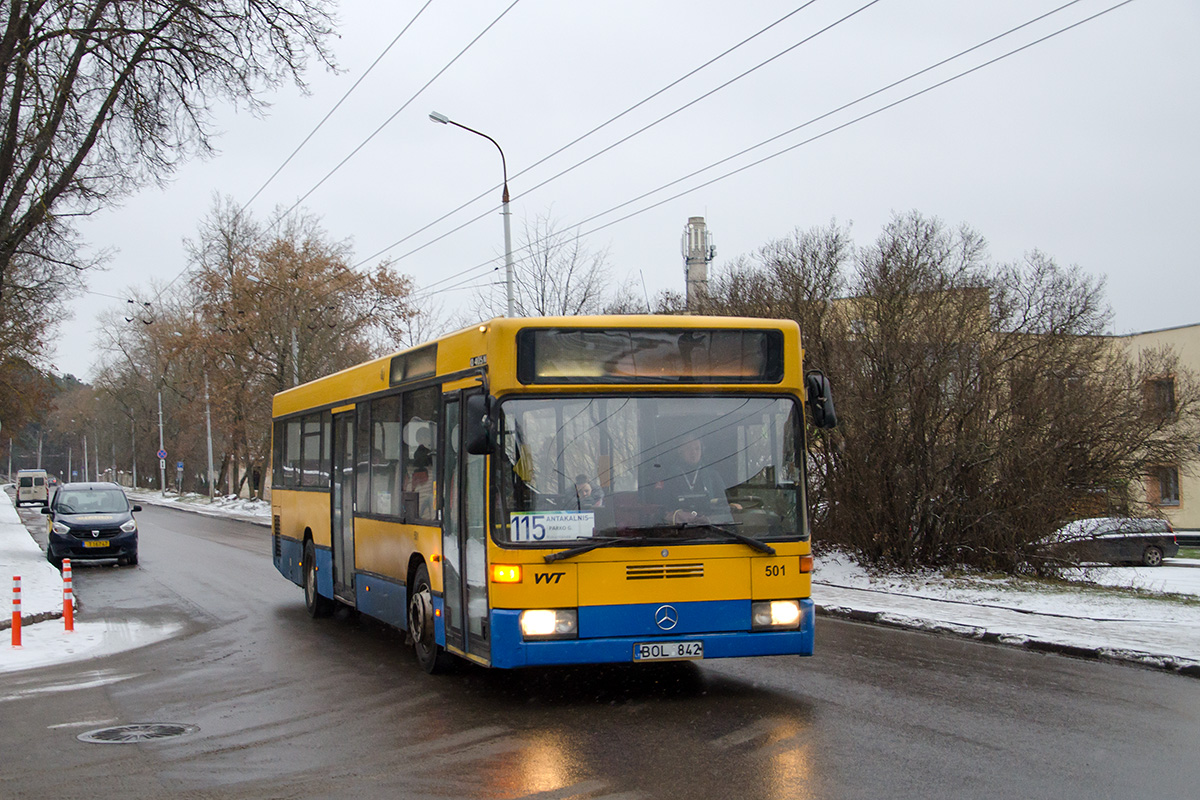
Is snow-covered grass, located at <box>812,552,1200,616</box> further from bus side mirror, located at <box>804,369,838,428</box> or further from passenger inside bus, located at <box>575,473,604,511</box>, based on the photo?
passenger inside bus, located at <box>575,473,604,511</box>

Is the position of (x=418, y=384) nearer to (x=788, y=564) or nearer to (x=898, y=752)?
(x=788, y=564)

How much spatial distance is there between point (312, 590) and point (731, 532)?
7.95 metres

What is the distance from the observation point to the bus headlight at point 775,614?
8172 millimetres

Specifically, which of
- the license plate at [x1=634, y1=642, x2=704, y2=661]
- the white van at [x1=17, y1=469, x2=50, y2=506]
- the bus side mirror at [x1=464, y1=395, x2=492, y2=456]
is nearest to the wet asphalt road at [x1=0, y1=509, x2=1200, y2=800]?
the license plate at [x1=634, y1=642, x2=704, y2=661]

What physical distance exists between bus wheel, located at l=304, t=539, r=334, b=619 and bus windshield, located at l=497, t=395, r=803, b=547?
23.1 ft

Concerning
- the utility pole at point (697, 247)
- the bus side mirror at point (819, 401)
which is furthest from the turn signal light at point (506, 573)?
the utility pole at point (697, 247)

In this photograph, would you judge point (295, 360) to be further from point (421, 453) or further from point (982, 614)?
point (421, 453)

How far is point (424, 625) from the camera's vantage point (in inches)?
382

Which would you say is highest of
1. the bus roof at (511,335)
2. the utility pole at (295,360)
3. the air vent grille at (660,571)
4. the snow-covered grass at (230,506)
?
the utility pole at (295,360)

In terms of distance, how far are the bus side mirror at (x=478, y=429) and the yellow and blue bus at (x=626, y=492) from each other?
0.05 feet

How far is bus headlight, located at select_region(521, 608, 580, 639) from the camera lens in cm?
786

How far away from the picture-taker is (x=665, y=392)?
8289 millimetres

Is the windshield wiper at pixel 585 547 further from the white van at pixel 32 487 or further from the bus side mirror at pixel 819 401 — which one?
the white van at pixel 32 487

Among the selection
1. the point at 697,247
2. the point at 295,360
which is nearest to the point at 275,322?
the point at 295,360
